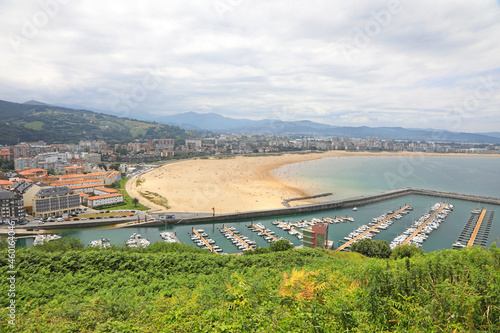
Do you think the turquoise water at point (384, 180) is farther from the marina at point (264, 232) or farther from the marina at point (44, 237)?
the marina at point (44, 237)

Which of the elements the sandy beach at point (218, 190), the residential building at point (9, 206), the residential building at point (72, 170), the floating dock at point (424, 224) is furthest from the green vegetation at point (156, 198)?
the floating dock at point (424, 224)

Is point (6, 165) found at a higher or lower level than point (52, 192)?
lower


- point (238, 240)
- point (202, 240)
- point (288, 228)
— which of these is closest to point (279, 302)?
point (238, 240)

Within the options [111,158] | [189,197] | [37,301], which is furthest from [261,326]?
[111,158]

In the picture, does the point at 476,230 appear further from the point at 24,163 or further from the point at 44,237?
the point at 24,163

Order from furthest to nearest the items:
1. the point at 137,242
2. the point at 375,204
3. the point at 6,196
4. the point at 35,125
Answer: the point at 35,125 < the point at 375,204 < the point at 6,196 < the point at 137,242
